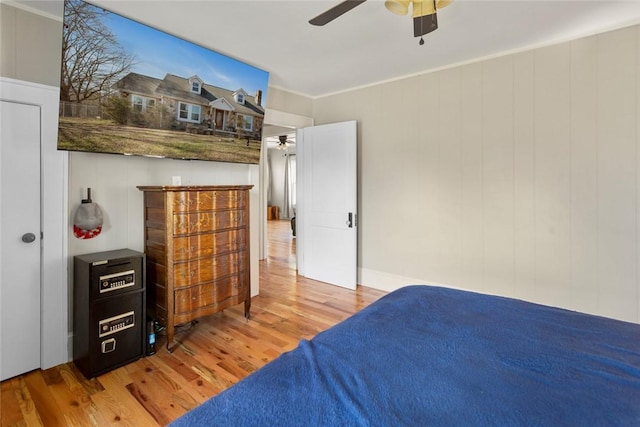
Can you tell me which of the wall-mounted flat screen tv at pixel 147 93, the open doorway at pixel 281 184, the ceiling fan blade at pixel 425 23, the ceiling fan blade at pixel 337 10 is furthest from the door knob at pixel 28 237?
the open doorway at pixel 281 184

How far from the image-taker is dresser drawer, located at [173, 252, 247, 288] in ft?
8.62

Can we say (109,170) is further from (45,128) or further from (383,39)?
(383,39)

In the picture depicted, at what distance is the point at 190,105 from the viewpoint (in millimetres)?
2855

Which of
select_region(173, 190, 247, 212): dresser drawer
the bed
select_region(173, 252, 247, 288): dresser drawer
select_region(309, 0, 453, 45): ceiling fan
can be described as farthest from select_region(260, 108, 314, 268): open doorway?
the bed

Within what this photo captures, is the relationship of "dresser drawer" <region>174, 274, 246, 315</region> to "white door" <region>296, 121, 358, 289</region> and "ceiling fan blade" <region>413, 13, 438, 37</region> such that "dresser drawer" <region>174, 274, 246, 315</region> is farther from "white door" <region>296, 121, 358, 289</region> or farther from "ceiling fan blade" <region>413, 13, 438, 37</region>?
"ceiling fan blade" <region>413, 13, 438, 37</region>

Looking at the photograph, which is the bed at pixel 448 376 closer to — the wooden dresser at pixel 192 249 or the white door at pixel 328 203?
the wooden dresser at pixel 192 249

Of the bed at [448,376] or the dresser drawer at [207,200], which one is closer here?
the bed at [448,376]

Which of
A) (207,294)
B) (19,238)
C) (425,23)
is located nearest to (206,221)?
(207,294)

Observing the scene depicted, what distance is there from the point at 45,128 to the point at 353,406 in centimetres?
272

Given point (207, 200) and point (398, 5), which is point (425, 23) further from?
point (207, 200)

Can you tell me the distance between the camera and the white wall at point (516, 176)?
2.66 meters

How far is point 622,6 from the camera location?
2.33 metres

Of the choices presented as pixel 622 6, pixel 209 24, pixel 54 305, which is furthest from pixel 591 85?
pixel 54 305

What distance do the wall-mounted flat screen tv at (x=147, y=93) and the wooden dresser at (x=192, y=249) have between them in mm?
496
